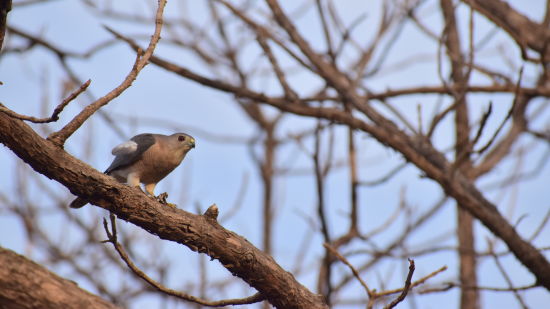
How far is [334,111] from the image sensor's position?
592 cm

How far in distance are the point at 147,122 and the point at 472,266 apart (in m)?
4.50

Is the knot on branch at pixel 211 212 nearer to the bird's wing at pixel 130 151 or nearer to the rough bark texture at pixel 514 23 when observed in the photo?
the bird's wing at pixel 130 151

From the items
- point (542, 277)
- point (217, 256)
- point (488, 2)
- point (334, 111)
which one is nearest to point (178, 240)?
point (217, 256)

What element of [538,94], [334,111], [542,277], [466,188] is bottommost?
[542,277]

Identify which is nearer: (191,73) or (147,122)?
(191,73)

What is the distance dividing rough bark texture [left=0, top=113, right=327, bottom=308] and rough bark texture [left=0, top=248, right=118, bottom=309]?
1.45 ft

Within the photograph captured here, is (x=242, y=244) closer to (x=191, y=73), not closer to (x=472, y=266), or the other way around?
(x=191, y=73)

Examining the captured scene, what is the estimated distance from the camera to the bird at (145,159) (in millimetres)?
5371

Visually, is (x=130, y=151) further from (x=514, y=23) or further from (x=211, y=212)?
(x=514, y=23)

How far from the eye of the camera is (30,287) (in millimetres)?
2875

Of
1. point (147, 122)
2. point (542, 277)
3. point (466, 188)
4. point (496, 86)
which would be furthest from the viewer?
point (147, 122)

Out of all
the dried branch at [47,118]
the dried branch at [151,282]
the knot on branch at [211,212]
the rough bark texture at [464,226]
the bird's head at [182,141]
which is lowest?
the dried branch at [151,282]

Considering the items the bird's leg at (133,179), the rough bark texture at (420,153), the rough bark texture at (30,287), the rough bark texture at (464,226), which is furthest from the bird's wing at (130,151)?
the rough bark texture at (464,226)

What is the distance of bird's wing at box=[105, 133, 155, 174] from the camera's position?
5.37 meters
